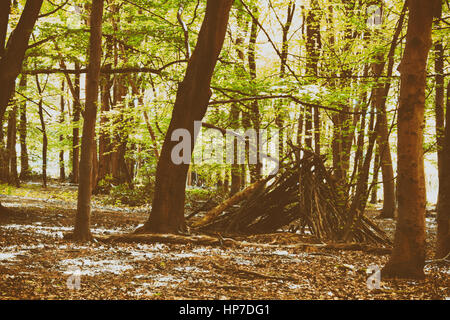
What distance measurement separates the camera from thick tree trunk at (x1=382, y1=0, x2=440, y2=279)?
16.1 feet

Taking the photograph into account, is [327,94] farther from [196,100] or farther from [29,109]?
[29,109]

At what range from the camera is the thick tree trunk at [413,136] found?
4.91m

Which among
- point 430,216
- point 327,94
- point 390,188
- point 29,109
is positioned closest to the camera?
point 327,94

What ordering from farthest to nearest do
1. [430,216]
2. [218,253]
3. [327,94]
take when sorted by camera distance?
[430,216] → [327,94] → [218,253]

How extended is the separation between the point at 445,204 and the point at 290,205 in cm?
376

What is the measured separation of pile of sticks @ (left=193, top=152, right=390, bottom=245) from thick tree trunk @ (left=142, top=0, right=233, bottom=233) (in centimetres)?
140

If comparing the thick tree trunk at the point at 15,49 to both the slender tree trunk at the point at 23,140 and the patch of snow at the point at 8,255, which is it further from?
the slender tree trunk at the point at 23,140

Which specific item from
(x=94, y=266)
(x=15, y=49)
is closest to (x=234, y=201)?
(x=94, y=266)

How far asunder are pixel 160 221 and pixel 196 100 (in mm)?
2281

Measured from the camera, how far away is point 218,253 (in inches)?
273

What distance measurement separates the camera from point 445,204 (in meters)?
6.12

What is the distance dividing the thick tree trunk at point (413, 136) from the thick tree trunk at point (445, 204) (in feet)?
4.16

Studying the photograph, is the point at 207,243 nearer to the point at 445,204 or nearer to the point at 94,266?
the point at 94,266
